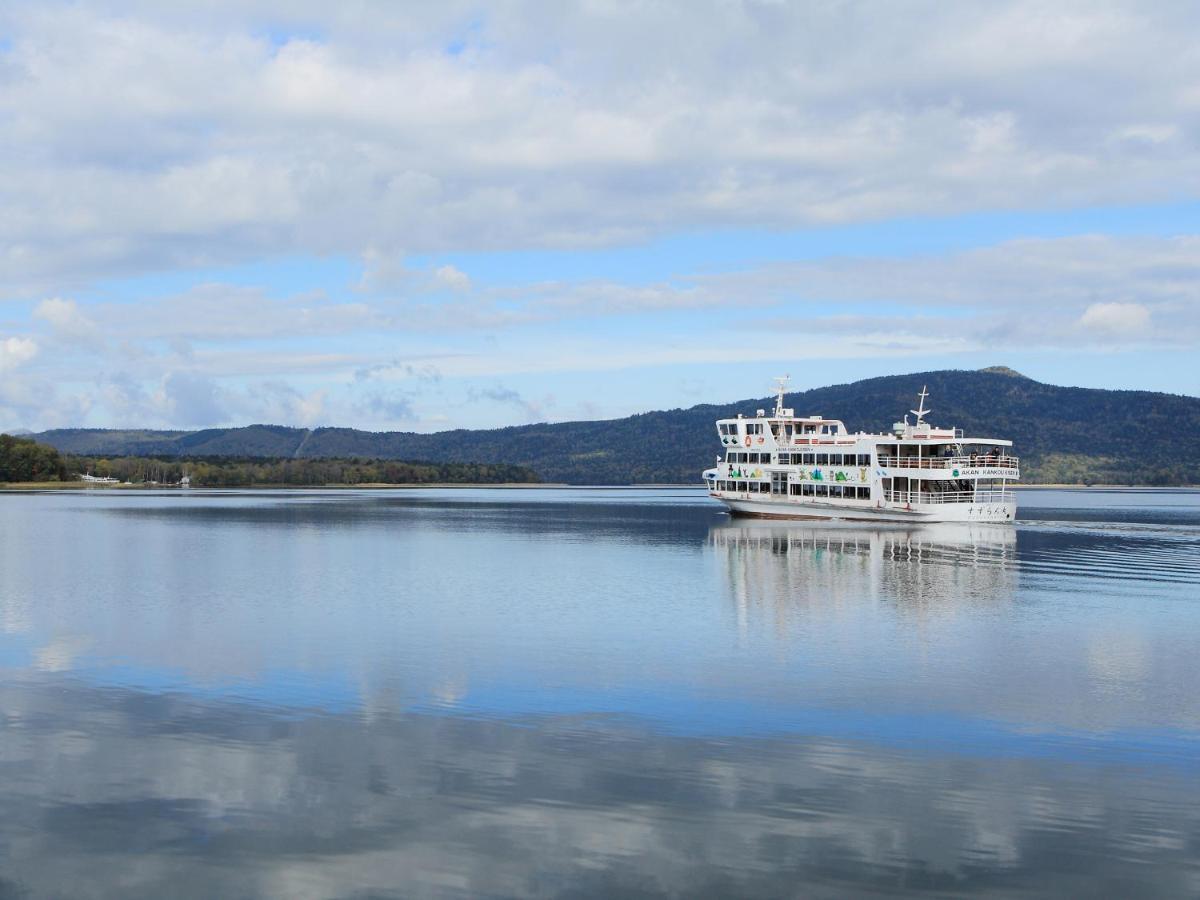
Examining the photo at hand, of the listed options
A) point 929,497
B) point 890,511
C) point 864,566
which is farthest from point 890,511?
point 864,566

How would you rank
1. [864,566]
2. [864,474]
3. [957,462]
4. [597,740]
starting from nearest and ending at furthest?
[597,740] → [864,566] → [957,462] → [864,474]

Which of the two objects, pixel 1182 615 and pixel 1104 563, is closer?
pixel 1182 615

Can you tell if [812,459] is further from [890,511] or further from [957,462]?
[957,462]

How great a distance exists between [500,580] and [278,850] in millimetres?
32886

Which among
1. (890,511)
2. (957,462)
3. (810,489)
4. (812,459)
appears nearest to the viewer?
(957,462)

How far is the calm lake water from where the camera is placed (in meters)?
13.7

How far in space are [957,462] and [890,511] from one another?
6.37 metres

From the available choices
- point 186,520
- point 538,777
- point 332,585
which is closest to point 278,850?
point 538,777

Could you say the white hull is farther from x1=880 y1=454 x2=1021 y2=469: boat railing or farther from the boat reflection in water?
x1=880 y1=454 x2=1021 y2=469: boat railing

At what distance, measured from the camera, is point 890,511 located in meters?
89.2

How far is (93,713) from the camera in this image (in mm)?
21359

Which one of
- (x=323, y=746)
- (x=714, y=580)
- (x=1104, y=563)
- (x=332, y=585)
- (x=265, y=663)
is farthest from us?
(x=1104, y=563)

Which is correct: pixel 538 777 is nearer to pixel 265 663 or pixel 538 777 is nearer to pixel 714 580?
pixel 265 663

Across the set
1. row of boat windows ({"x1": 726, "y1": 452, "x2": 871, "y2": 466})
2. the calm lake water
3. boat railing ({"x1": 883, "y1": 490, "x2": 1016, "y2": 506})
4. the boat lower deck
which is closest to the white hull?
the boat lower deck
